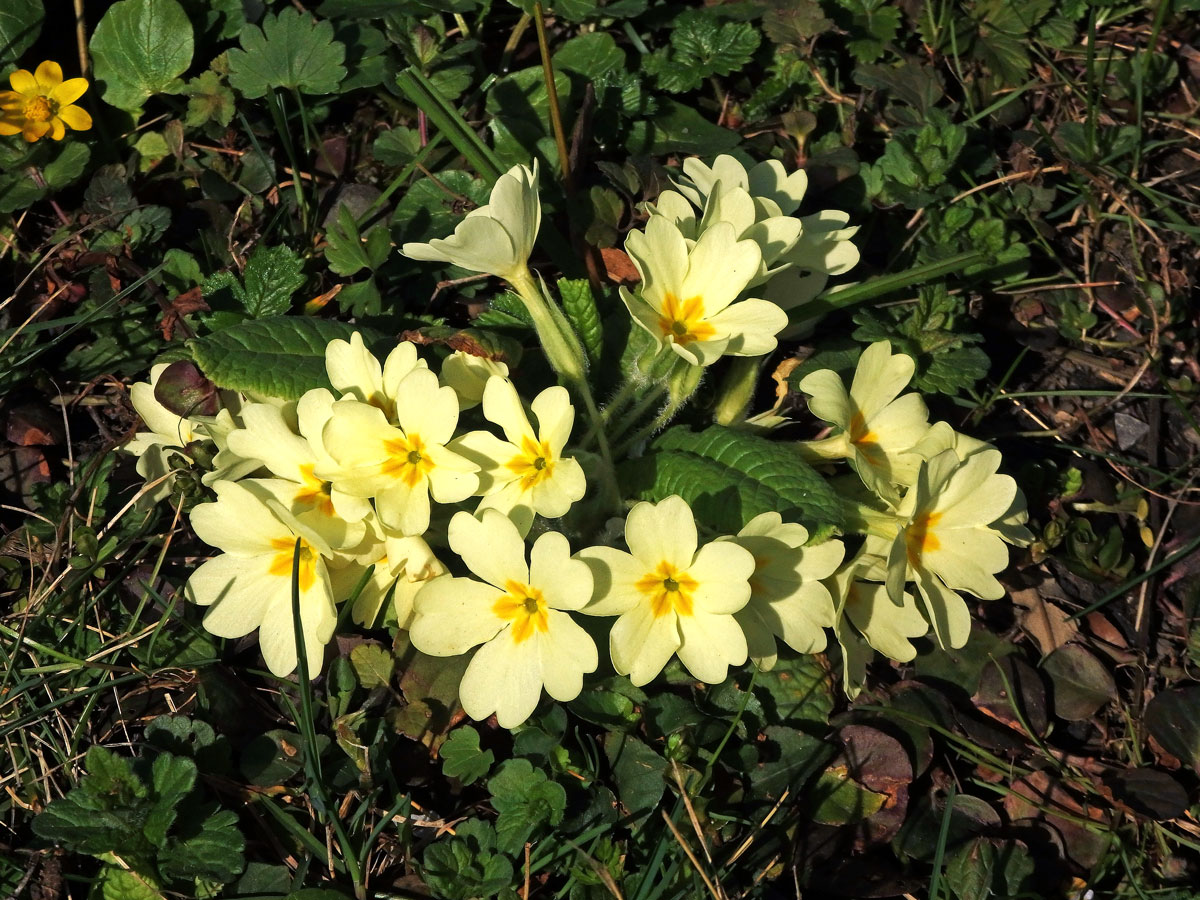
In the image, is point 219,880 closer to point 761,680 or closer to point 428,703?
point 428,703

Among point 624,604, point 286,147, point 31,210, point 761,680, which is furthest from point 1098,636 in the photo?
point 31,210

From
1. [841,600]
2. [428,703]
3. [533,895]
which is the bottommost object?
[533,895]

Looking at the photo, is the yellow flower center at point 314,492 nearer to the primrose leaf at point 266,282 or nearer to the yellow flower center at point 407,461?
the yellow flower center at point 407,461

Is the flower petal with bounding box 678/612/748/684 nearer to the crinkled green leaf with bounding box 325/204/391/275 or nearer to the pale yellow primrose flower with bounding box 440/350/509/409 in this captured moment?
the pale yellow primrose flower with bounding box 440/350/509/409

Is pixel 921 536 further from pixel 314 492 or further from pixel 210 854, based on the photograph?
pixel 210 854

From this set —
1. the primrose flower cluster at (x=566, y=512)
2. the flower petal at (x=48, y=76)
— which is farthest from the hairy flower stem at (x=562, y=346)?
the flower petal at (x=48, y=76)

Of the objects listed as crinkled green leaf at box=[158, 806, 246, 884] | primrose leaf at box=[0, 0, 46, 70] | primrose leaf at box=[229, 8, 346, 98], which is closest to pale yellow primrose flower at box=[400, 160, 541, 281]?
primrose leaf at box=[229, 8, 346, 98]
